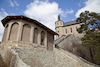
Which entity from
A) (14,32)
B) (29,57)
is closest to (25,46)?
(29,57)

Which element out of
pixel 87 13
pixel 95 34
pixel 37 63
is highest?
pixel 87 13

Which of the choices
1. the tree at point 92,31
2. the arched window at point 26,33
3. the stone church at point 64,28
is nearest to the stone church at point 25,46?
the arched window at point 26,33

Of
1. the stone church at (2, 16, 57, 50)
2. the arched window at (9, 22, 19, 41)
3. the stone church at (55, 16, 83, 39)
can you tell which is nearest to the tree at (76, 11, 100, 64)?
the stone church at (2, 16, 57, 50)

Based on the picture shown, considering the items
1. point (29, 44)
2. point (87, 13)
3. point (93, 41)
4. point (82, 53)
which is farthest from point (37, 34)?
point (82, 53)

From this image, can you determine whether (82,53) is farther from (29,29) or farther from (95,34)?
(29,29)

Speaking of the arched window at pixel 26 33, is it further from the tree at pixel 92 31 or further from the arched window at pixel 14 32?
the tree at pixel 92 31

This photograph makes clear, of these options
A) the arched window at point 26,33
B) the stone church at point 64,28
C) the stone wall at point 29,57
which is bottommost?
the stone wall at point 29,57

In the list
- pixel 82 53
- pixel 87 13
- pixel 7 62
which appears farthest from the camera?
pixel 82 53

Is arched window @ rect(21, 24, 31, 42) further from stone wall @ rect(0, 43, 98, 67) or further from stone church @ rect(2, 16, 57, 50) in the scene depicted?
stone wall @ rect(0, 43, 98, 67)

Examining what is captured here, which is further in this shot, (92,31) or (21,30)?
(92,31)

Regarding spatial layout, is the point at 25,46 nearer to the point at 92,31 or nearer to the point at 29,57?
the point at 29,57

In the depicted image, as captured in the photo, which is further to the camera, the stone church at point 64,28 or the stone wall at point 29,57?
the stone church at point 64,28

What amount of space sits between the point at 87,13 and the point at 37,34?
335 inches

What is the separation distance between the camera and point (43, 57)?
8453 millimetres
